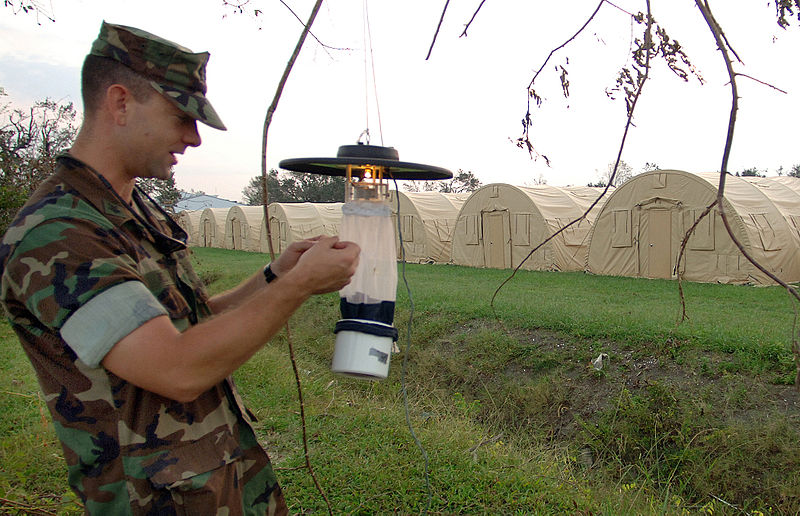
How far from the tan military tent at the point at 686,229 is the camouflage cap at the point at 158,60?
44.8 feet

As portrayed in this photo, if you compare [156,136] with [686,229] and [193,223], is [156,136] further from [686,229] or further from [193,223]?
[193,223]

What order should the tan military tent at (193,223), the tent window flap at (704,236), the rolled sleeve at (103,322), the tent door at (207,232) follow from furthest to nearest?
the tan military tent at (193,223) < the tent door at (207,232) < the tent window flap at (704,236) < the rolled sleeve at (103,322)

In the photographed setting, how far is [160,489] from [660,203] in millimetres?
15827

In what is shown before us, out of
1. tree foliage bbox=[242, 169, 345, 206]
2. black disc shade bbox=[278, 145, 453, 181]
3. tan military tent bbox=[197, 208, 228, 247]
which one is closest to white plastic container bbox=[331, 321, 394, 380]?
black disc shade bbox=[278, 145, 453, 181]

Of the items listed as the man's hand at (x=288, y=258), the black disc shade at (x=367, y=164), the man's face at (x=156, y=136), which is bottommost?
the man's hand at (x=288, y=258)

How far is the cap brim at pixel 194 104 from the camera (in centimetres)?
156

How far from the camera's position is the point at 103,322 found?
1305 mm

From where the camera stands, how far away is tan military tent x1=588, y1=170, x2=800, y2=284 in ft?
45.3

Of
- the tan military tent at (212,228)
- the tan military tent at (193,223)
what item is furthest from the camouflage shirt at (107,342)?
the tan military tent at (193,223)

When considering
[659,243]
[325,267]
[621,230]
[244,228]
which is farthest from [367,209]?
[244,228]

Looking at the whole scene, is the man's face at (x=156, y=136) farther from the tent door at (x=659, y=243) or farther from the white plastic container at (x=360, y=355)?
the tent door at (x=659, y=243)

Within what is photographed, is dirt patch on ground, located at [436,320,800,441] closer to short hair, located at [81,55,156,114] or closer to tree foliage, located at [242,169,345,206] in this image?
short hair, located at [81,55,156,114]

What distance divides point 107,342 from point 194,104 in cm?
66

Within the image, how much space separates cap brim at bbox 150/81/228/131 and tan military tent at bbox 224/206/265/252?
3080 centimetres
